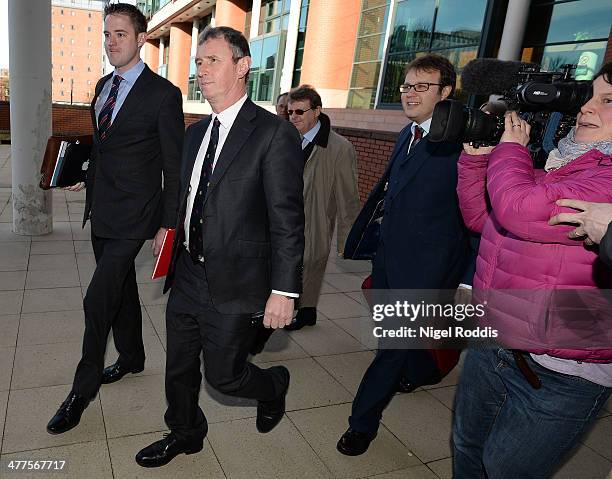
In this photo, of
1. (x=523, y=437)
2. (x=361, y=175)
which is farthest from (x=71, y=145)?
(x=361, y=175)

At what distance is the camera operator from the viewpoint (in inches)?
49.2

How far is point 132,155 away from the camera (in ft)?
9.64

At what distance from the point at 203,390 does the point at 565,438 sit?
2350 millimetres

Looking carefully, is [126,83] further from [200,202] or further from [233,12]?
[233,12]

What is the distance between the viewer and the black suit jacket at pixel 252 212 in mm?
2236

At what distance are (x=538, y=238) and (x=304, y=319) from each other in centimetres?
323

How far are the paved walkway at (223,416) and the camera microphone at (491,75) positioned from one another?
210cm

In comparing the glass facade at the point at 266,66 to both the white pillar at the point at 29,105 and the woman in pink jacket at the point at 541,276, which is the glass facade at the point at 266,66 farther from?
the woman in pink jacket at the point at 541,276

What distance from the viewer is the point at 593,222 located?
1.33 m

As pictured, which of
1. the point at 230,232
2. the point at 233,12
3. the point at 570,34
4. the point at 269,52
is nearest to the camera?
the point at 230,232

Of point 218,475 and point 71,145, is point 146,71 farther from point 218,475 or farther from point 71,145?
point 218,475

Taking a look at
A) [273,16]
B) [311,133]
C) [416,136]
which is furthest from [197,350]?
[273,16]

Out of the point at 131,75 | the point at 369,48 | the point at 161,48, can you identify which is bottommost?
the point at 131,75

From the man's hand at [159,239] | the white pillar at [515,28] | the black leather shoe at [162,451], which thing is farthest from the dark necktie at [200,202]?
the white pillar at [515,28]
